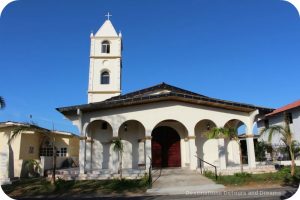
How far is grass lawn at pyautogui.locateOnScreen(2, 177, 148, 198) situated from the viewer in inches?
512

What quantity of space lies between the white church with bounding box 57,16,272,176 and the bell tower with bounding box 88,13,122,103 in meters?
11.4

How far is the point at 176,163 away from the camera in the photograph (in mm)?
20375

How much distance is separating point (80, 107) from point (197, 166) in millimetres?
8560

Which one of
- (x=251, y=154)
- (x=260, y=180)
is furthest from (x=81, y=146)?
(x=251, y=154)

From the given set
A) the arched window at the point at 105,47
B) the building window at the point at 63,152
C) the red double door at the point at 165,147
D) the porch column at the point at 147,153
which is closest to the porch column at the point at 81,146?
the porch column at the point at 147,153

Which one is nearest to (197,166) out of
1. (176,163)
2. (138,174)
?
(176,163)

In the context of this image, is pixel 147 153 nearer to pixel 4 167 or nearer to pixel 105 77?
pixel 4 167

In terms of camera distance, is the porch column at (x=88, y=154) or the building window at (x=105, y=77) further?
Result: the building window at (x=105, y=77)

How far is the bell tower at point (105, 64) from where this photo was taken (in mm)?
32344

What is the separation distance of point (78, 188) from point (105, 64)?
22524 mm

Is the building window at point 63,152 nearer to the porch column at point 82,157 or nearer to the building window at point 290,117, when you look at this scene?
the porch column at point 82,157

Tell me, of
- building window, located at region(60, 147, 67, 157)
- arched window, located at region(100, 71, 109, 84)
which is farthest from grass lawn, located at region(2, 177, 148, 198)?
arched window, located at region(100, 71, 109, 84)

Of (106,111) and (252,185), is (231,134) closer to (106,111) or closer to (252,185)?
(252,185)

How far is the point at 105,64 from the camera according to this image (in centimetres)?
3441
